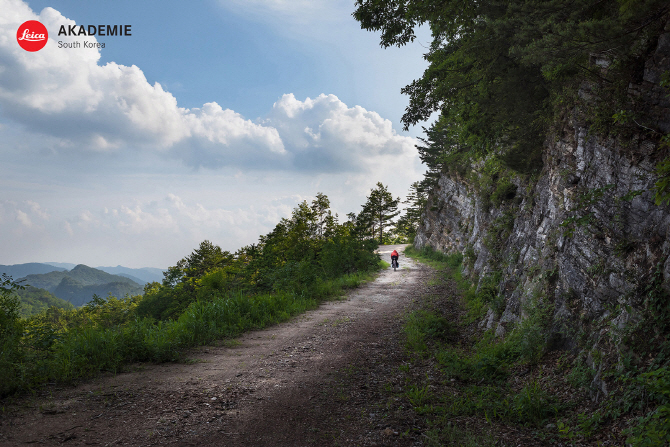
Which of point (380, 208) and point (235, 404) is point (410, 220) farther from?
point (235, 404)

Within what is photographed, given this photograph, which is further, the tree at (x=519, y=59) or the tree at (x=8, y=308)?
Answer: the tree at (x=8, y=308)

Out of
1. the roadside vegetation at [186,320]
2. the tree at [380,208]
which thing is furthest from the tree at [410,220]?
the roadside vegetation at [186,320]

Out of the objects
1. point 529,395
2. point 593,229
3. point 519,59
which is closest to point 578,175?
point 593,229

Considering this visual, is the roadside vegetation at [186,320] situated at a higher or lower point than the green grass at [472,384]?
higher

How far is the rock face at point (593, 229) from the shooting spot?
16.1 feet

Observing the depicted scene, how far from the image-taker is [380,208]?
69875 millimetres

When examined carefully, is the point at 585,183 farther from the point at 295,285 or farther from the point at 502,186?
the point at 295,285

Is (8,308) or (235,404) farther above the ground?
(8,308)

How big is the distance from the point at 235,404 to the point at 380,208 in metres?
65.9

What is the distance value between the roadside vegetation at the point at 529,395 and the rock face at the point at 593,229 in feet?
2.05

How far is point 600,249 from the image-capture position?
578cm

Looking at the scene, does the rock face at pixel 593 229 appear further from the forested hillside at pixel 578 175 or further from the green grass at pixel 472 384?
the green grass at pixel 472 384

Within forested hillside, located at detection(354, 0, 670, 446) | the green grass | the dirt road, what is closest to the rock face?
forested hillside, located at detection(354, 0, 670, 446)

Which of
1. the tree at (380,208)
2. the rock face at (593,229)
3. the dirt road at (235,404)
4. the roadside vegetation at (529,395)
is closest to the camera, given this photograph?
the roadside vegetation at (529,395)
